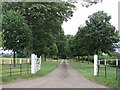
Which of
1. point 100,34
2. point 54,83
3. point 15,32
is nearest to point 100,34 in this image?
point 100,34

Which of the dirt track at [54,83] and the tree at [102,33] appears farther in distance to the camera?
the tree at [102,33]

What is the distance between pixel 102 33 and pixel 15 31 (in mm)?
10580

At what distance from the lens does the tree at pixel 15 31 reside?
66.8 ft

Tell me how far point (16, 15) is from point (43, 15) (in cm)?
338

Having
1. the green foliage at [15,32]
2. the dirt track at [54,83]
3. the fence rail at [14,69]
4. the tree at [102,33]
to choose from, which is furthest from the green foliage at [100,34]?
the dirt track at [54,83]

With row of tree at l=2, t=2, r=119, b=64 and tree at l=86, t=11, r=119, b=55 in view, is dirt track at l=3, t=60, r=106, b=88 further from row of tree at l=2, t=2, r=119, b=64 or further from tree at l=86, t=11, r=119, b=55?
tree at l=86, t=11, r=119, b=55

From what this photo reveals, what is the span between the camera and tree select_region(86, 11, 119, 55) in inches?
938

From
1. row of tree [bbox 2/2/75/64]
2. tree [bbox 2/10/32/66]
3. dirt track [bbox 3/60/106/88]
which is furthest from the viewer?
row of tree [bbox 2/2/75/64]

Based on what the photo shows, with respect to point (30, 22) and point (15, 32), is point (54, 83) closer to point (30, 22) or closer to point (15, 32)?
point (15, 32)

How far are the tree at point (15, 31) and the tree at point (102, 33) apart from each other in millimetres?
8189

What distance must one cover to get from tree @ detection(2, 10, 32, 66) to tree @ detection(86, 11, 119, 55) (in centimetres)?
819

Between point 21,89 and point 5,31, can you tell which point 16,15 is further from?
point 21,89

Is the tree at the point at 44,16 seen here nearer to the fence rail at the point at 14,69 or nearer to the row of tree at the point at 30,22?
the row of tree at the point at 30,22

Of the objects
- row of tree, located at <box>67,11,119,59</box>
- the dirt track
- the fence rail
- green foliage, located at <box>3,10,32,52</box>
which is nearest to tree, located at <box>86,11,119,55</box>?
row of tree, located at <box>67,11,119,59</box>
